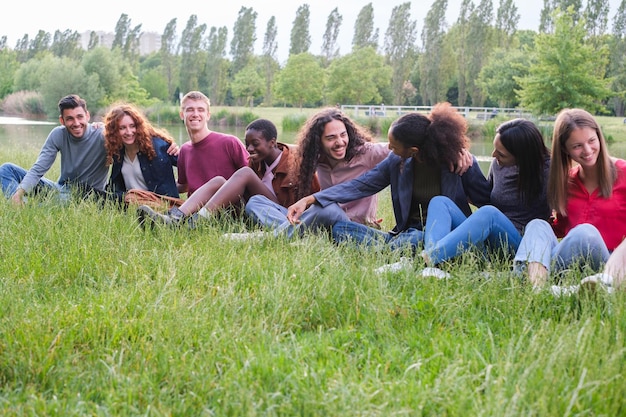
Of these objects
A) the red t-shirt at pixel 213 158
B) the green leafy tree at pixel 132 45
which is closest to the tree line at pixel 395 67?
the green leafy tree at pixel 132 45

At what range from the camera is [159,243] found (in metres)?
4.02

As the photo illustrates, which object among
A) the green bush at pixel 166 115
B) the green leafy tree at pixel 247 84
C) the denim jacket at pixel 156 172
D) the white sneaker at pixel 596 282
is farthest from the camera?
the green leafy tree at pixel 247 84

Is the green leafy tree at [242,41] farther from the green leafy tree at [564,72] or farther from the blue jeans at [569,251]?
the blue jeans at [569,251]

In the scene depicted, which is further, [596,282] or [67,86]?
[67,86]

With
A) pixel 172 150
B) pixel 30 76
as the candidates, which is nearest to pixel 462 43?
pixel 30 76

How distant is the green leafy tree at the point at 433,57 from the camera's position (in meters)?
43.0

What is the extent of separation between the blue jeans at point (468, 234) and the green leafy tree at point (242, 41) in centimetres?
5368

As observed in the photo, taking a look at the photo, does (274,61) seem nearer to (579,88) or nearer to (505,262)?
(579,88)

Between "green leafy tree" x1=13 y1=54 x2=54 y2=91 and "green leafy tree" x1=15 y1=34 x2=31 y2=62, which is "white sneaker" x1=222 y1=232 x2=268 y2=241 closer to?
"green leafy tree" x1=13 y1=54 x2=54 y2=91

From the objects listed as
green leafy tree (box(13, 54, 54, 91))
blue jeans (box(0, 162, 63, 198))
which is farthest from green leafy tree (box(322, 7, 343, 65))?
blue jeans (box(0, 162, 63, 198))

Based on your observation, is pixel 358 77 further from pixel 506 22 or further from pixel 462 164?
pixel 462 164

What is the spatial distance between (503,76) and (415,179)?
3644 cm

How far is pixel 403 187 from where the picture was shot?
4230 mm

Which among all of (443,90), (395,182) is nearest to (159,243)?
(395,182)
